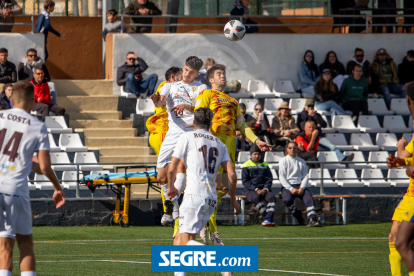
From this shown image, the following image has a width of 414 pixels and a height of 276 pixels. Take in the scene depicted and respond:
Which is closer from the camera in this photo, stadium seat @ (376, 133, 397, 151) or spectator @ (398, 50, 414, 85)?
stadium seat @ (376, 133, 397, 151)

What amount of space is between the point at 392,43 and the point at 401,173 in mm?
4761

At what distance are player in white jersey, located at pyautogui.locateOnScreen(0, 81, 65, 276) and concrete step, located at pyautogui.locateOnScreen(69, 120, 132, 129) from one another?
11.1 m

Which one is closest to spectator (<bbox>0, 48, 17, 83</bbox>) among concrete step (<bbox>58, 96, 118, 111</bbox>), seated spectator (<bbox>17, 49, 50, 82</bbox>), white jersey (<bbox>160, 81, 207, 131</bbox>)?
seated spectator (<bbox>17, 49, 50, 82</bbox>)

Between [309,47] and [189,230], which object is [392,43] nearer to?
[309,47]

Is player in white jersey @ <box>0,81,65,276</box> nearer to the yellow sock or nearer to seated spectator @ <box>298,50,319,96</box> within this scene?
the yellow sock

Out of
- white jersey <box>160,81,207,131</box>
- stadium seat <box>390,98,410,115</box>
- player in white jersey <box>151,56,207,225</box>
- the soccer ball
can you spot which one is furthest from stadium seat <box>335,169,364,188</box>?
white jersey <box>160,81,207,131</box>

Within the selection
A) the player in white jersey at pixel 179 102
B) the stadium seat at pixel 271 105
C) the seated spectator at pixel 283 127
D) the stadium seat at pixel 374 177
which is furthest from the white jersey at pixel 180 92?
the stadium seat at pixel 271 105

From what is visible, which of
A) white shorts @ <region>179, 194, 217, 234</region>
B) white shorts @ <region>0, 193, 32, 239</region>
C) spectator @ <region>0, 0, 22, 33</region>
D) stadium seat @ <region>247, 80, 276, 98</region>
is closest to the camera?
white shorts @ <region>0, 193, 32, 239</region>

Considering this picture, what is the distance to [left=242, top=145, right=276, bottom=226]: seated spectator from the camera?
1344 cm

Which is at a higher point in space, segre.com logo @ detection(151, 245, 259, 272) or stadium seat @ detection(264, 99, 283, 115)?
stadium seat @ detection(264, 99, 283, 115)

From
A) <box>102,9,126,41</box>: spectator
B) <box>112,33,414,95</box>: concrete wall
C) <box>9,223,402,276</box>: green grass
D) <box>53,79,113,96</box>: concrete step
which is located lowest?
<box>9,223,402,276</box>: green grass

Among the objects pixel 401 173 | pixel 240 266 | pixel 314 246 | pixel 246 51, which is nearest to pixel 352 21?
pixel 246 51

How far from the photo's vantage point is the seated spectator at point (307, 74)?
60.0 feet

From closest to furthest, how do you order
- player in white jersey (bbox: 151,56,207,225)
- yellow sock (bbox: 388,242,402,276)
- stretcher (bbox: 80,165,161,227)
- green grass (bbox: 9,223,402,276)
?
yellow sock (bbox: 388,242,402,276) < green grass (bbox: 9,223,402,276) < player in white jersey (bbox: 151,56,207,225) < stretcher (bbox: 80,165,161,227)
